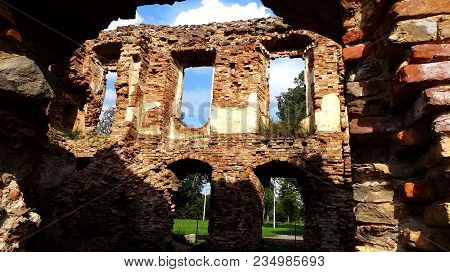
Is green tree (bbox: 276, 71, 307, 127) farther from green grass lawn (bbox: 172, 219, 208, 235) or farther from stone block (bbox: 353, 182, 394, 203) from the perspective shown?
stone block (bbox: 353, 182, 394, 203)

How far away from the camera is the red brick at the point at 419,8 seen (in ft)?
5.78

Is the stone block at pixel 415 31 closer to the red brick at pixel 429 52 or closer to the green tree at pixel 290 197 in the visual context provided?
the red brick at pixel 429 52

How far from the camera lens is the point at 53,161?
8047mm

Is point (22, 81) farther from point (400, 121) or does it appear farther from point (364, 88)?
point (400, 121)

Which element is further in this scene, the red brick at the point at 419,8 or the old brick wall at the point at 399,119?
the red brick at the point at 419,8

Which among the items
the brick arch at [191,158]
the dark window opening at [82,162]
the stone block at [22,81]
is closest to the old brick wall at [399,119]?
the stone block at [22,81]

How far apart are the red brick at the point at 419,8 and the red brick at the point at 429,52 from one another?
224 mm

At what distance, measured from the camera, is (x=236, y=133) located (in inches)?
347

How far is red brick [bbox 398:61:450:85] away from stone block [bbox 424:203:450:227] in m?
0.63

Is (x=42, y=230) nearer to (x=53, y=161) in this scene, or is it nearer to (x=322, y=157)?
(x=53, y=161)

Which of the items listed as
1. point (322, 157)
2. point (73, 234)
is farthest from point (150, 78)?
point (322, 157)

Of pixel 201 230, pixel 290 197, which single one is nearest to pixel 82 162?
pixel 201 230

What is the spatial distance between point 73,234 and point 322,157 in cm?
609

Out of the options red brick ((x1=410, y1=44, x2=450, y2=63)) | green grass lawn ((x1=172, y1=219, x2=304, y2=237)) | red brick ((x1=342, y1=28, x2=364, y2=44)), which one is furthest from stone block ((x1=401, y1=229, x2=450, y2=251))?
green grass lawn ((x1=172, y1=219, x2=304, y2=237))
